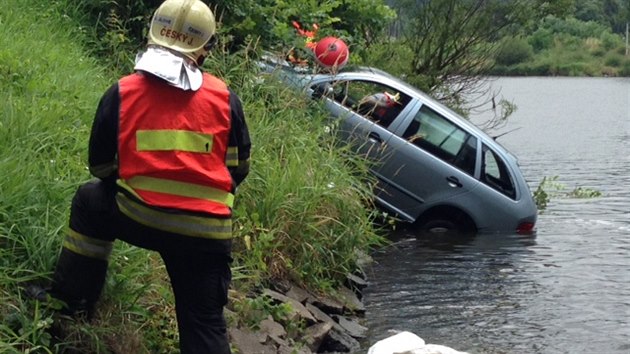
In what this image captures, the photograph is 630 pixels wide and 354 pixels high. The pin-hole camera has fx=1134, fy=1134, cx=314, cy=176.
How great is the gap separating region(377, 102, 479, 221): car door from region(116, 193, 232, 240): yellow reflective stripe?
286 inches

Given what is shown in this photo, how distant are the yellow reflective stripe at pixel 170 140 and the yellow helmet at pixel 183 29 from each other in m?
0.37

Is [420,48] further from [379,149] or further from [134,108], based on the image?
[134,108]

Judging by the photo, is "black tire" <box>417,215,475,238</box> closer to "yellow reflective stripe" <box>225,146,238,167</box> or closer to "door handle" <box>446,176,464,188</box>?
"door handle" <box>446,176,464,188</box>

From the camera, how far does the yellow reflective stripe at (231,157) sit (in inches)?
197

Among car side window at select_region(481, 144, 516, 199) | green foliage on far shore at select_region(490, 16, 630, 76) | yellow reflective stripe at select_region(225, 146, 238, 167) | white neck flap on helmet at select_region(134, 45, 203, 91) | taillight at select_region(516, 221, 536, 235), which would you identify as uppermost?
white neck flap on helmet at select_region(134, 45, 203, 91)

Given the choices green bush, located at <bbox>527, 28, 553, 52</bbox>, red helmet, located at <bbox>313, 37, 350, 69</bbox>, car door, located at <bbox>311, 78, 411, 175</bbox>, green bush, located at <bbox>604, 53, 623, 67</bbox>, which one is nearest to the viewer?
car door, located at <bbox>311, 78, 411, 175</bbox>

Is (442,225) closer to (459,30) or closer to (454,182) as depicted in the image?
(454,182)

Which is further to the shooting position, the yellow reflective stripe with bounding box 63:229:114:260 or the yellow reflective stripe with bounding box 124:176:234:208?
the yellow reflective stripe with bounding box 63:229:114:260

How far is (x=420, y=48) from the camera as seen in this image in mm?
22547

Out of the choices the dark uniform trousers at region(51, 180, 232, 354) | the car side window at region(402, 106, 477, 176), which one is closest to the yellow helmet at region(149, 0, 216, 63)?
the dark uniform trousers at region(51, 180, 232, 354)

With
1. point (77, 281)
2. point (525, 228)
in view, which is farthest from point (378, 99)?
point (77, 281)

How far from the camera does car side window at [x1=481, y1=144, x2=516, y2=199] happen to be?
42.7ft

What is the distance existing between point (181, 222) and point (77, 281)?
761 mm

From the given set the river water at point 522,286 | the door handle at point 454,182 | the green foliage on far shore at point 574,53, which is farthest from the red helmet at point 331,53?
the green foliage on far shore at point 574,53
